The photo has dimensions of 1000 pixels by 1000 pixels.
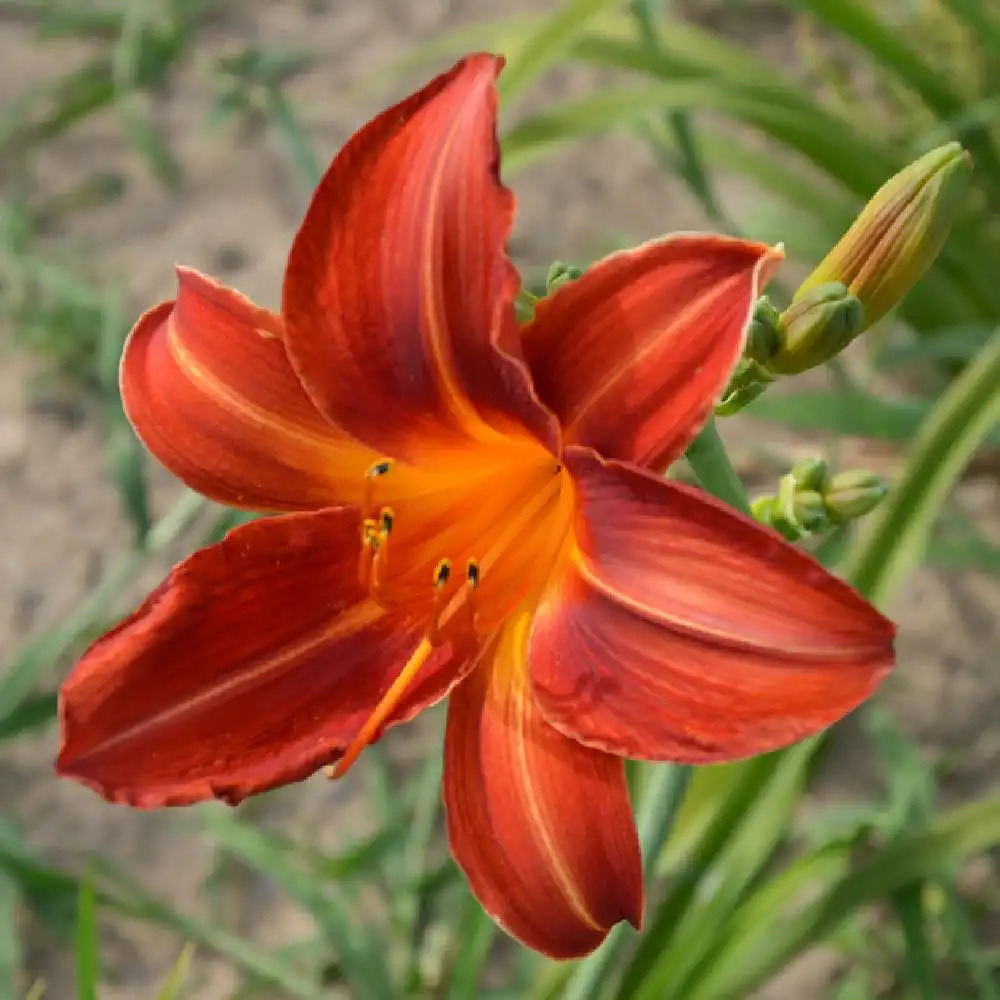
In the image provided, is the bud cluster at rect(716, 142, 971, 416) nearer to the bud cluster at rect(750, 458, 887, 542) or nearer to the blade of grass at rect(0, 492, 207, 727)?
the bud cluster at rect(750, 458, 887, 542)

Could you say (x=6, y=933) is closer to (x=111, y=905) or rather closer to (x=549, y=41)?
(x=111, y=905)

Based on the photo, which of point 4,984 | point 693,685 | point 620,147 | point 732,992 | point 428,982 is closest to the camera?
point 693,685

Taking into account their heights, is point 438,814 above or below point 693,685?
below

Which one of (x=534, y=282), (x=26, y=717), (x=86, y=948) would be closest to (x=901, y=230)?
(x=86, y=948)

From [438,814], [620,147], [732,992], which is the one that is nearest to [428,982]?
[438,814]

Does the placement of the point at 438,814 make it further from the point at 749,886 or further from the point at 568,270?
the point at 568,270

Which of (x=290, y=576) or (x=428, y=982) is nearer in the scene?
(x=290, y=576)
